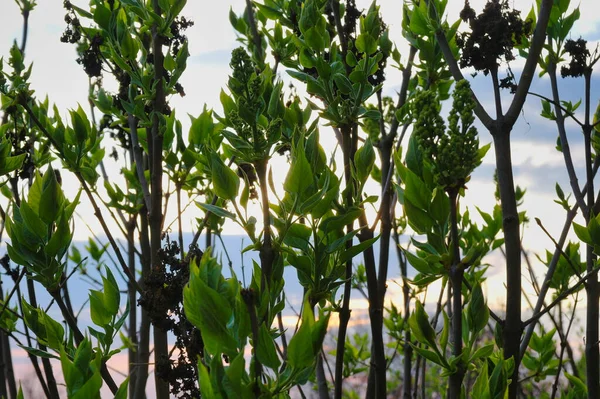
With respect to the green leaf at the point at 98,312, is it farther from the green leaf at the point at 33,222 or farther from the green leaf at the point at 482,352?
the green leaf at the point at 482,352

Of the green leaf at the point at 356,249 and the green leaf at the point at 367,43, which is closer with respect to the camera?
the green leaf at the point at 356,249

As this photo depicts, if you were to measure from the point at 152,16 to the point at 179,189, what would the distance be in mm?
393

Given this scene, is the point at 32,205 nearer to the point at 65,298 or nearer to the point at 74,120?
the point at 74,120

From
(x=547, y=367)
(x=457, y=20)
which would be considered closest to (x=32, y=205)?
(x=457, y=20)

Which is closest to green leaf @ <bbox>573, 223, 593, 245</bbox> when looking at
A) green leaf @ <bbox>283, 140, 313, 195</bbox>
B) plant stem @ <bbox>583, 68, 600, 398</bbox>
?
plant stem @ <bbox>583, 68, 600, 398</bbox>

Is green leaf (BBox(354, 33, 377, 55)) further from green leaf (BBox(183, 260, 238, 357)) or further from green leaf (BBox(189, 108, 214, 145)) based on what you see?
green leaf (BBox(183, 260, 238, 357))

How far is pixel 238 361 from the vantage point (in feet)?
1.90

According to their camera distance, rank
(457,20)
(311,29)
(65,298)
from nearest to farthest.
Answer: (311,29) < (457,20) < (65,298)

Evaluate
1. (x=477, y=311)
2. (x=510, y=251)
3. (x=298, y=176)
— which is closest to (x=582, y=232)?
(x=510, y=251)

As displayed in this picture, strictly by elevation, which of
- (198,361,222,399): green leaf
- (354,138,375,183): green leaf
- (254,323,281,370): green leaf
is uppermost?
(354,138,375,183): green leaf

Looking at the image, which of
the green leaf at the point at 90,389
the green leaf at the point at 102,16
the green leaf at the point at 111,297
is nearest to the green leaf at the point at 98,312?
the green leaf at the point at 111,297

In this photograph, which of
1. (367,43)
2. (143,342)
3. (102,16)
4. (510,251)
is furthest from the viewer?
(143,342)

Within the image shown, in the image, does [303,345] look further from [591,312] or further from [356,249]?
[591,312]

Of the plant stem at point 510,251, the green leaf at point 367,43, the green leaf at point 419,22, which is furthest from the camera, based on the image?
the green leaf at point 419,22
